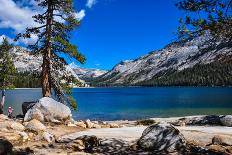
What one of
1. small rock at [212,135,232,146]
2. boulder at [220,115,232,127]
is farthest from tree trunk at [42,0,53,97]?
small rock at [212,135,232,146]

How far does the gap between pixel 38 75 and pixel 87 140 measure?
53.1ft

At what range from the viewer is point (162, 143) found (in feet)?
61.0

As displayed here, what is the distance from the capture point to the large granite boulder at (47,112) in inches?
1052

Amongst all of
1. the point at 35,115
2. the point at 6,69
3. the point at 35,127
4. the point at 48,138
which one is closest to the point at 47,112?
the point at 35,115

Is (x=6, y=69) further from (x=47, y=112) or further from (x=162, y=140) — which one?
(x=162, y=140)

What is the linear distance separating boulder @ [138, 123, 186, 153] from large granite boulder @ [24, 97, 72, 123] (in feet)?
33.1

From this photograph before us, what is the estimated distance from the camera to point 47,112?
88.8ft

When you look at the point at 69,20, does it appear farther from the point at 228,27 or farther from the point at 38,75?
the point at 228,27

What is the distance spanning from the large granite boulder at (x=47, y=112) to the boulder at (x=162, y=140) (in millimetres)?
10099

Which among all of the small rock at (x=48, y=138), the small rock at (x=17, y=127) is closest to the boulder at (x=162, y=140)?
the small rock at (x=48, y=138)

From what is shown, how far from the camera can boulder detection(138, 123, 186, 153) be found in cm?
1844

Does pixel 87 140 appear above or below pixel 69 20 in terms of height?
below

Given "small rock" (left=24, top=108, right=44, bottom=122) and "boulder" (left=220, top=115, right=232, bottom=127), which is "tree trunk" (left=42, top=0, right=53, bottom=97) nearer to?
"small rock" (left=24, top=108, right=44, bottom=122)

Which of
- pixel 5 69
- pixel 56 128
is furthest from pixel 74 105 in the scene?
pixel 5 69
